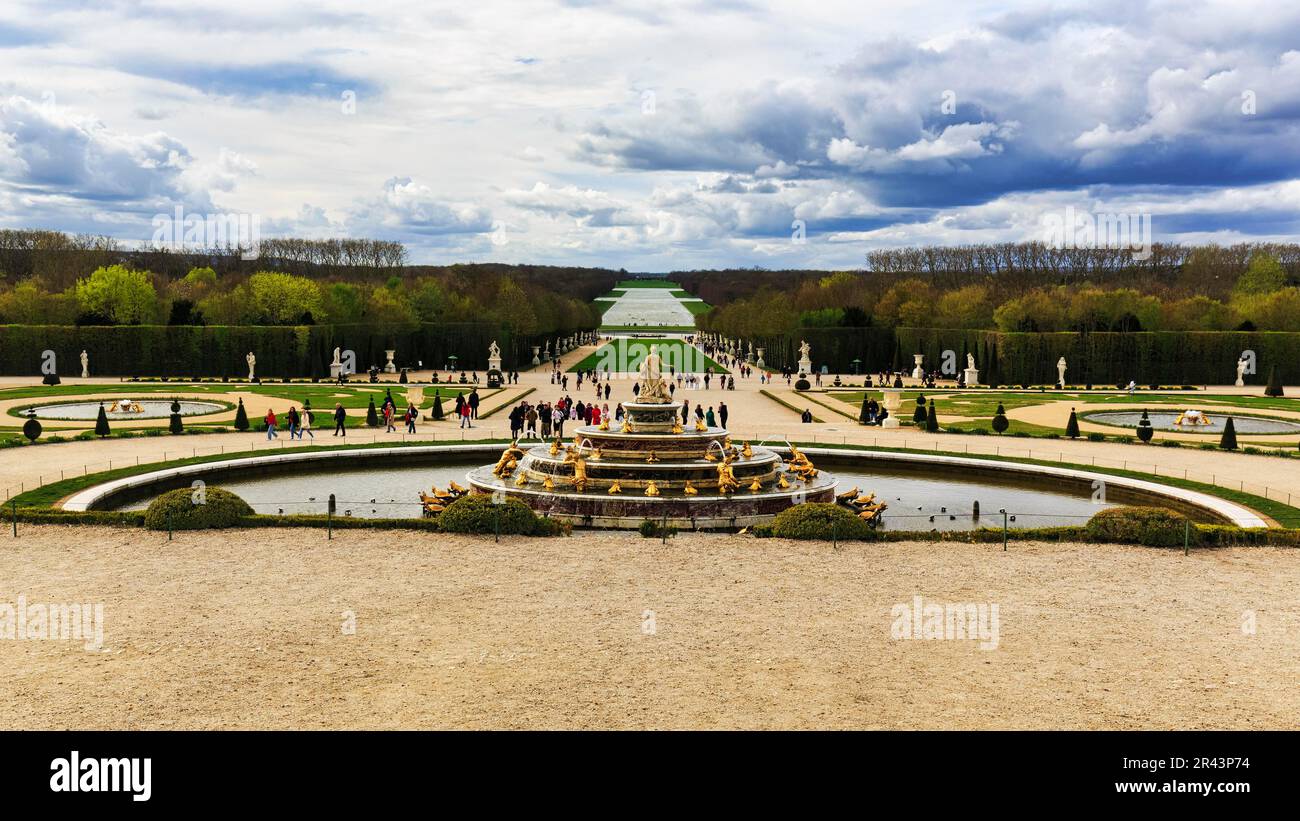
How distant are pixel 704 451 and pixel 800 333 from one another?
58.7 m

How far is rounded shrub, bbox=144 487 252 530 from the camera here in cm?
2270

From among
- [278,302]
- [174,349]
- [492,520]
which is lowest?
[492,520]

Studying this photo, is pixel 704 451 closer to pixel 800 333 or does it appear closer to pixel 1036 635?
pixel 1036 635

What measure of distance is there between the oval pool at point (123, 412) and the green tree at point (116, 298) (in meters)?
33.0

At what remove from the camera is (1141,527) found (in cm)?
2220

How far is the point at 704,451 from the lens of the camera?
28812 millimetres

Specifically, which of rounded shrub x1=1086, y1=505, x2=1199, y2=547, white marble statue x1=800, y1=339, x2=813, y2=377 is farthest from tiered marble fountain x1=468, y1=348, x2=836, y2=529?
white marble statue x1=800, y1=339, x2=813, y2=377

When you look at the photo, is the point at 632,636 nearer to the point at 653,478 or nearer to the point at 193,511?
the point at 193,511

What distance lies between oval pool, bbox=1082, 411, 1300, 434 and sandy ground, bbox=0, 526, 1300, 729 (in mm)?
26003

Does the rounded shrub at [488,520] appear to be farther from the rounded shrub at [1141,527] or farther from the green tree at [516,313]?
the green tree at [516,313]

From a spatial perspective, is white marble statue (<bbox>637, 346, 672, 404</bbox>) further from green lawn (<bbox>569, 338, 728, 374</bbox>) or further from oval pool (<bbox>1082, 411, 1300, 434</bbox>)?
green lawn (<bbox>569, 338, 728, 374</bbox>)

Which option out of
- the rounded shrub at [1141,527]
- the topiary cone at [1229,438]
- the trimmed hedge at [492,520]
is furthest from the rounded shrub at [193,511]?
the topiary cone at [1229,438]

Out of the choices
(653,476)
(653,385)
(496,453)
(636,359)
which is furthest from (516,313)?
(653,476)

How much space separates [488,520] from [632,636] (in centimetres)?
807
